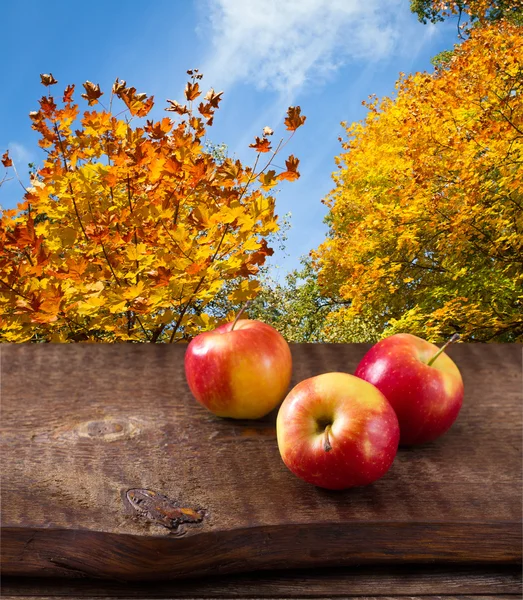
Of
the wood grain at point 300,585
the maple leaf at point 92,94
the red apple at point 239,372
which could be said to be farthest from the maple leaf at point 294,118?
the wood grain at point 300,585

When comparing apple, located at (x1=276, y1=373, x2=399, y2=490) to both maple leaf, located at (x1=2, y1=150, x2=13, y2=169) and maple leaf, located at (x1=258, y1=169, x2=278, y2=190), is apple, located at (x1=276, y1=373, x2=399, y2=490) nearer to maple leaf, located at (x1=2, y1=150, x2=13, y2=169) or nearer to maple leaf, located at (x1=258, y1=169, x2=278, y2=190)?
maple leaf, located at (x1=258, y1=169, x2=278, y2=190)

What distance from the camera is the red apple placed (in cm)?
139

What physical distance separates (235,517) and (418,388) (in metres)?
0.51

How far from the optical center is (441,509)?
3.57 ft

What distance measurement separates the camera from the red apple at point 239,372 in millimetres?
1391

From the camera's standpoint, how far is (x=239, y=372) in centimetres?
139

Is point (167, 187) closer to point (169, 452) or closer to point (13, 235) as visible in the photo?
point (13, 235)

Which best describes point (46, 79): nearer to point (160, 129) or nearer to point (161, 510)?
point (160, 129)

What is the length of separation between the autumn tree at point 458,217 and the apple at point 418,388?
434cm

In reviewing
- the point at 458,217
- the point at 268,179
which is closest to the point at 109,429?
the point at 268,179

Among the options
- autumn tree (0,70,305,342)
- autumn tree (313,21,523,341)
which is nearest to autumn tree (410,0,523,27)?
autumn tree (313,21,523,341)

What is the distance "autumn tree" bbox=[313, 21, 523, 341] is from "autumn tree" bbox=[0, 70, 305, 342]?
339cm

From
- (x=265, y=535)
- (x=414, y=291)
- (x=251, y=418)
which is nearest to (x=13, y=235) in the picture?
(x=251, y=418)

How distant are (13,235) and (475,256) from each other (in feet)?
19.0
